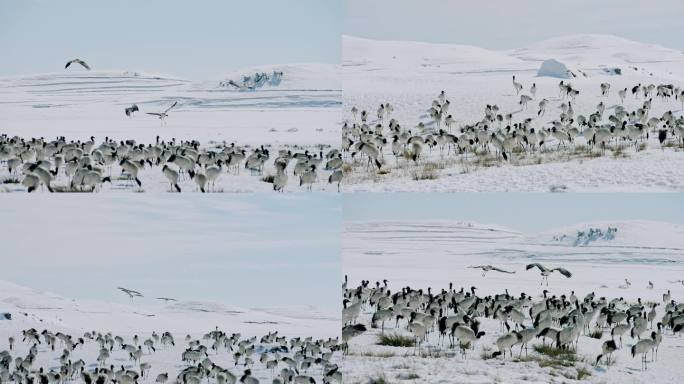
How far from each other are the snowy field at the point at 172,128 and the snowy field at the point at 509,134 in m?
1.16

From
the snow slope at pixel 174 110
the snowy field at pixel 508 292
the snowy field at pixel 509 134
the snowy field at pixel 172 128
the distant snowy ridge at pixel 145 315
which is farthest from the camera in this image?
the distant snowy ridge at pixel 145 315

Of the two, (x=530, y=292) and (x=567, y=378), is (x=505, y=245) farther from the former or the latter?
(x=567, y=378)

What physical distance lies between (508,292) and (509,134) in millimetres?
9165

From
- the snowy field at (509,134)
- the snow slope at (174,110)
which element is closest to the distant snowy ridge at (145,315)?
the snow slope at (174,110)

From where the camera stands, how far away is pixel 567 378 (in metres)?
11.0

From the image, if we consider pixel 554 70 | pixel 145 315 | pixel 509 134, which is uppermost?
pixel 554 70

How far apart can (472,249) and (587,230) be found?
20.0 ft

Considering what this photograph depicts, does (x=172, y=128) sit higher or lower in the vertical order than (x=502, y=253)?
higher

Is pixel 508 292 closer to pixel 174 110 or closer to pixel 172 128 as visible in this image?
pixel 172 128

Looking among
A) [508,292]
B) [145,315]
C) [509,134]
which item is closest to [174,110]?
[145,315]

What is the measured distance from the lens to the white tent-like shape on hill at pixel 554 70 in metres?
29.9

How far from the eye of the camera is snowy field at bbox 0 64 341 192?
42.0 feet

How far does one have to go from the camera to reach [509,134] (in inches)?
653

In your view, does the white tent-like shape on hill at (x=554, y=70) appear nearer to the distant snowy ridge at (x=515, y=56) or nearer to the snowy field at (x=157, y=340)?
the distant snowy ridge at (x=515, y=56)
